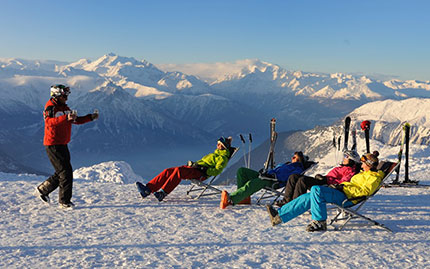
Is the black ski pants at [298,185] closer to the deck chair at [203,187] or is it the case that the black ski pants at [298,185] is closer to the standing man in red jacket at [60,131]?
the deck chair at [203,187]

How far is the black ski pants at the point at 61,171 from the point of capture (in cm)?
767

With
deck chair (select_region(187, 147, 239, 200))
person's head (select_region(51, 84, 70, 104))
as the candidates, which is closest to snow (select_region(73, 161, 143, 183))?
deck chair (select_region(187, 147, 239, 200))

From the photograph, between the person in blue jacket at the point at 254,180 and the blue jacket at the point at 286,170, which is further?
the blue jacket at the point at 286,170

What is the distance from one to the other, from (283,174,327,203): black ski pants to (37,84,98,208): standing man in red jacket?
421cm

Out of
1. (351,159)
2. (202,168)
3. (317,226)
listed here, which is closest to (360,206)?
(317,226)

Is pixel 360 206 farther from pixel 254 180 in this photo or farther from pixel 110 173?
pixel 110 173

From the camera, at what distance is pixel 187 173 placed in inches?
347

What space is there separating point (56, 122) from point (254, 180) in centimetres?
430

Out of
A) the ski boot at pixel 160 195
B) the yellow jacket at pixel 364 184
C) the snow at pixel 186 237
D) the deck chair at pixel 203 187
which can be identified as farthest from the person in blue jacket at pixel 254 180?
the yellow jacket at pixel 364 184

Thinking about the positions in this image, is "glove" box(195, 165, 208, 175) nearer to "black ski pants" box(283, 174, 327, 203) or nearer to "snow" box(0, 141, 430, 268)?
"snow" box(0, 141, 430, 268)

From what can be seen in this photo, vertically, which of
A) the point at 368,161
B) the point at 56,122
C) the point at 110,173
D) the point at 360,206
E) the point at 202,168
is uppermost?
the point at 56,122

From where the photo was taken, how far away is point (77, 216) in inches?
293

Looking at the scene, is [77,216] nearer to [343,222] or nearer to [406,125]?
[343,222]

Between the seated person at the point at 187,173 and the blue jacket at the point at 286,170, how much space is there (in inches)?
53.3
